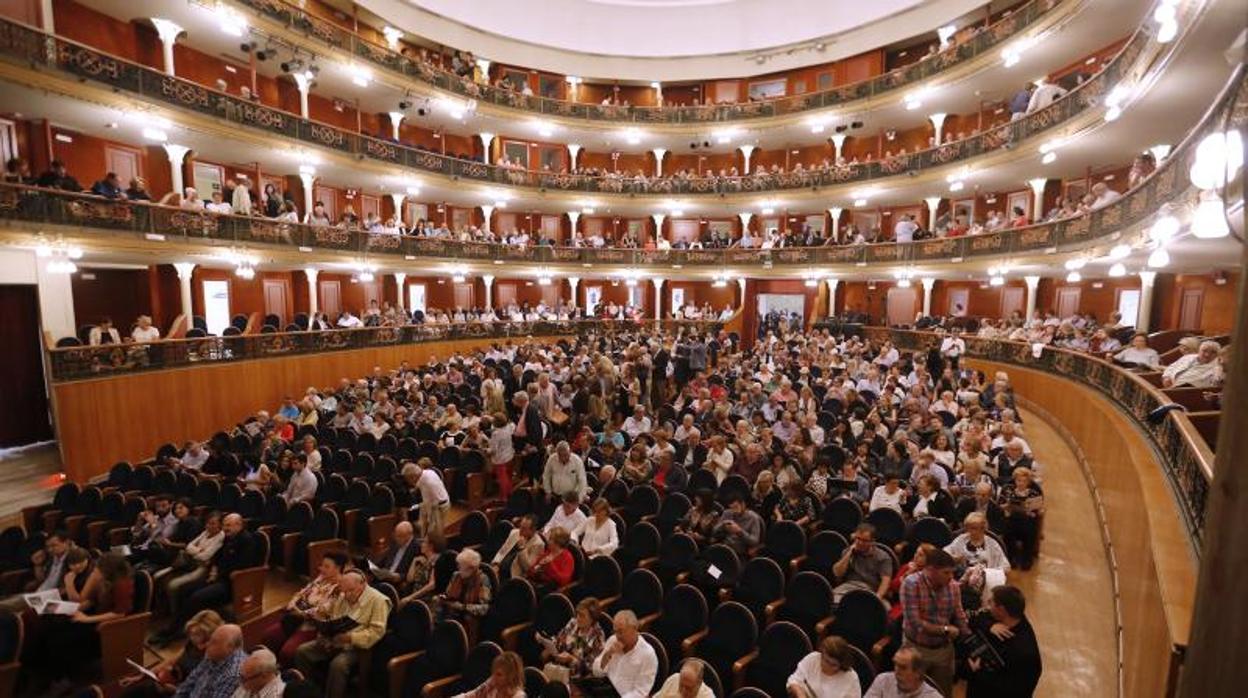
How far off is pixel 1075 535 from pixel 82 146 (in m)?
20.5

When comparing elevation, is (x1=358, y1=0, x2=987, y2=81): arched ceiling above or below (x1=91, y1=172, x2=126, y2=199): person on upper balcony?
above

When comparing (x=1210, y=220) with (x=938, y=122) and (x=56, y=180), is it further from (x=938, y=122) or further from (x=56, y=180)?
(x=938, y=122)

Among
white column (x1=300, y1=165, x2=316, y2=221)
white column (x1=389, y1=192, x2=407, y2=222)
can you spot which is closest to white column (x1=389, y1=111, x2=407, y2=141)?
white column (x1=389, y1=192, x2=407, y2=222)

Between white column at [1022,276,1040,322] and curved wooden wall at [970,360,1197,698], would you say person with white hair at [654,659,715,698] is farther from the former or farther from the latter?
white column at [1022,276,1040,322]

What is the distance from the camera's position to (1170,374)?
6.82 metres

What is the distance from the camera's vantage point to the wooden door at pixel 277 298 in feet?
62.9

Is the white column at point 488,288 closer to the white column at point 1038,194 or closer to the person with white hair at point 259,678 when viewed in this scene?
the white column at point 1038,194

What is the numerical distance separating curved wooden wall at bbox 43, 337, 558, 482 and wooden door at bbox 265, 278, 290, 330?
4.43 meters

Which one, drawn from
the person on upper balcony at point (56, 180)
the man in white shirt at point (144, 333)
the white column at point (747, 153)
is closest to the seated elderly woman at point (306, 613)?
the man in white shirt at point (144, 333)

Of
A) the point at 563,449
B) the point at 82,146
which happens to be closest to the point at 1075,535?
the point at 563,449

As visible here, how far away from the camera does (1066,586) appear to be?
6.54 m

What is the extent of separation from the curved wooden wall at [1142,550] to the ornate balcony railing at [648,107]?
13.4 meters

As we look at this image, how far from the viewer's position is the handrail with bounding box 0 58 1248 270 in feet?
28.7

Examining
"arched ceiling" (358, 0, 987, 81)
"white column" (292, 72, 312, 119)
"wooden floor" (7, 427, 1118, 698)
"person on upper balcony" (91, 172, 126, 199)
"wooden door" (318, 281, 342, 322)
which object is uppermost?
"arched ceiling" (358, 0, 987, 81)
